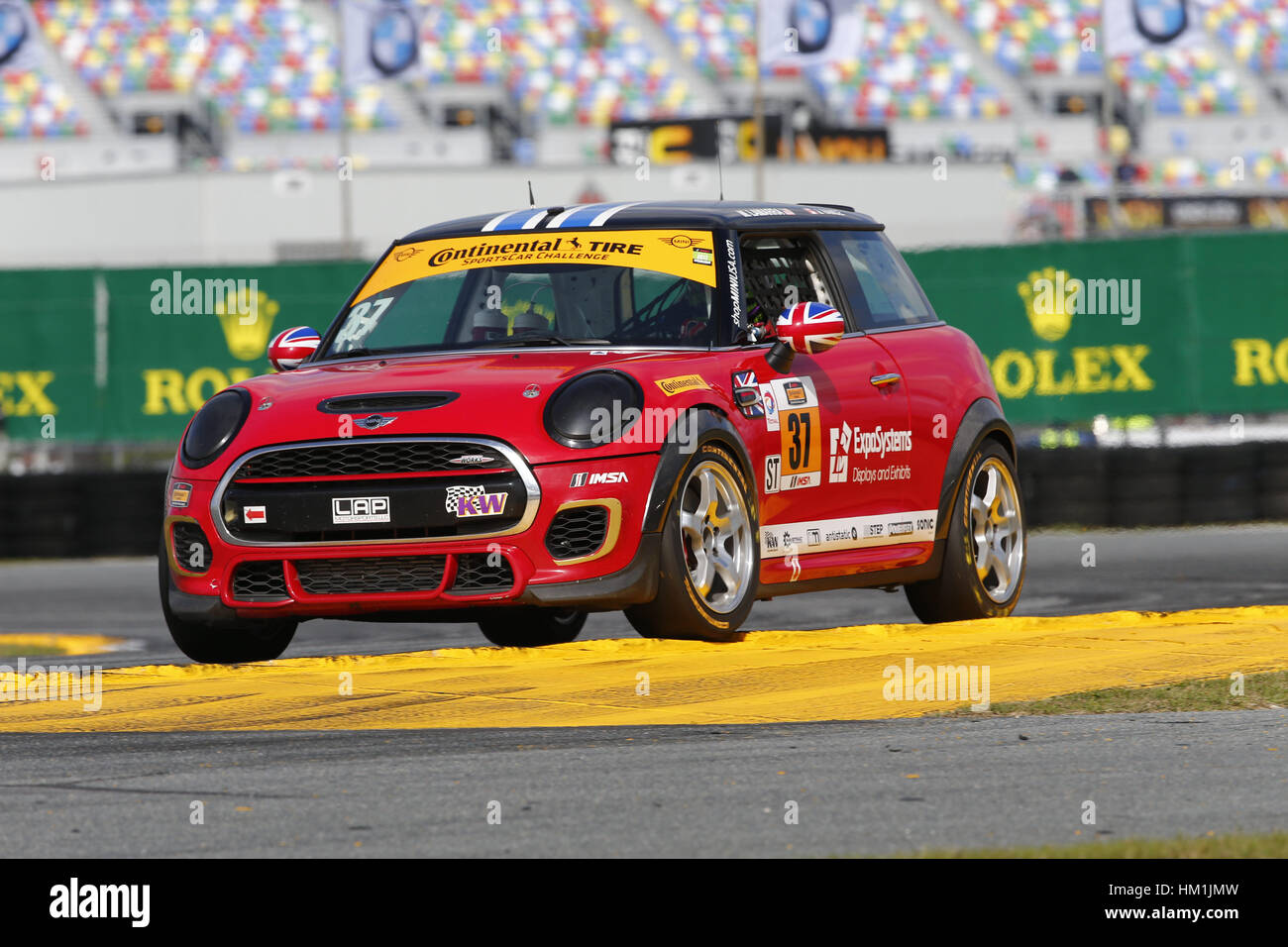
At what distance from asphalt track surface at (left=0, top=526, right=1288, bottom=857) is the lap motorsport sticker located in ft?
6.10

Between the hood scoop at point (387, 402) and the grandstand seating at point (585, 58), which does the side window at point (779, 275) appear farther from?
the grandstand seating at point (585, 58)

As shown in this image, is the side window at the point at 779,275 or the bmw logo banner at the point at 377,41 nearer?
the side window at the point at 779,275

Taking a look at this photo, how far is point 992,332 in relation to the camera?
63.5ft

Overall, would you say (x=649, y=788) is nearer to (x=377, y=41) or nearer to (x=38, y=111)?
(x=377, y=41)

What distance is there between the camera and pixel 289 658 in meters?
8.41

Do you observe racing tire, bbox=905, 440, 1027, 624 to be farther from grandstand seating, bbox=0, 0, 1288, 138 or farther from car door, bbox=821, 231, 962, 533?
grandstand seating, bbox=0, 0, 1288, 138

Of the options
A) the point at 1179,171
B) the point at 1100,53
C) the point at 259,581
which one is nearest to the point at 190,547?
the point at 259,581

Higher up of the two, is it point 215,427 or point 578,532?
point 215,427

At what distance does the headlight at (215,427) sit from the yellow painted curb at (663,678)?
788 mm

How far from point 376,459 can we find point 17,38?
3436cm

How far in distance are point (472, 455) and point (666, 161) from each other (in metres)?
42.2

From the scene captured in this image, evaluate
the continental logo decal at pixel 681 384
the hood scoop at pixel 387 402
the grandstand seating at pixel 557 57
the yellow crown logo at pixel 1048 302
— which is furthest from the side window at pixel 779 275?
the grandstand seating at pixel 557 57

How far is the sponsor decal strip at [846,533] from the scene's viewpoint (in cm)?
832

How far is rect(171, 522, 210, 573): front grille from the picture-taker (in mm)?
7867
